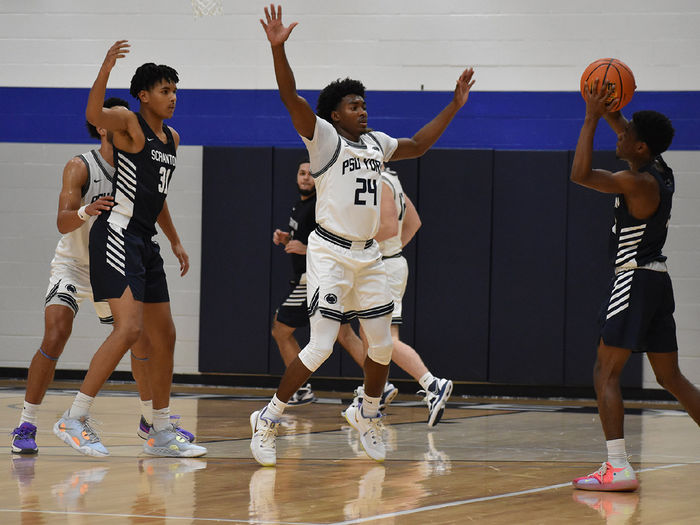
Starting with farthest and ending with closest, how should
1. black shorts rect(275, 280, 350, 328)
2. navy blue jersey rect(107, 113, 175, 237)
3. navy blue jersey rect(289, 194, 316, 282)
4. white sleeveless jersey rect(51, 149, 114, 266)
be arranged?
black shorts rect(275, 280, 350, 328) → navy blue jersey rect(289, 194, 316, 282) → white sleeveless jersey rect(51, 149, 114, 266) → navy blue jersey rect(107, 113, 175, 237)

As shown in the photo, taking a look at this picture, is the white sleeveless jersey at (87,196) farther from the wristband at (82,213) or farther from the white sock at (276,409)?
the white sock at (276,409)

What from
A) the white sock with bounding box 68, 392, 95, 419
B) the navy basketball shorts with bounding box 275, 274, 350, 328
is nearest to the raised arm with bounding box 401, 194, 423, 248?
the navy basketball shorts with bounding box 275, 274, 350, 328

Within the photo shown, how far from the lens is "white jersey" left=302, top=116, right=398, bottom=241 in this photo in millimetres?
5062

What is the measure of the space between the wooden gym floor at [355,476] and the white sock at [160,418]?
0.61 ft

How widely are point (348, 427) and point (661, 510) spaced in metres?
2.93

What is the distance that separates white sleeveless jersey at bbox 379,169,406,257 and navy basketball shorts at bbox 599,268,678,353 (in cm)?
236

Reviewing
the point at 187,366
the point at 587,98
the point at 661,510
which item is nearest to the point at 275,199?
the point at 187,366

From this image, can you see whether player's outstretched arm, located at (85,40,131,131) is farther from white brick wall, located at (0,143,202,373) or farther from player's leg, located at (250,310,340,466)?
white brick wall, located at (0,143,202,373)

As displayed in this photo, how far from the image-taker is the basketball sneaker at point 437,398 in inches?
256

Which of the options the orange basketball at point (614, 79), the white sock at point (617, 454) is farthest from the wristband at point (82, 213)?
the white sock at point (617, 454)

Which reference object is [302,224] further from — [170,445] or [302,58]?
[302,58]

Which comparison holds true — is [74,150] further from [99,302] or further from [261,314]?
[99,302]

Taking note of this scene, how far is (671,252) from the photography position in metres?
9.04

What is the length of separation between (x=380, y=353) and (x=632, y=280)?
132 centimetres
